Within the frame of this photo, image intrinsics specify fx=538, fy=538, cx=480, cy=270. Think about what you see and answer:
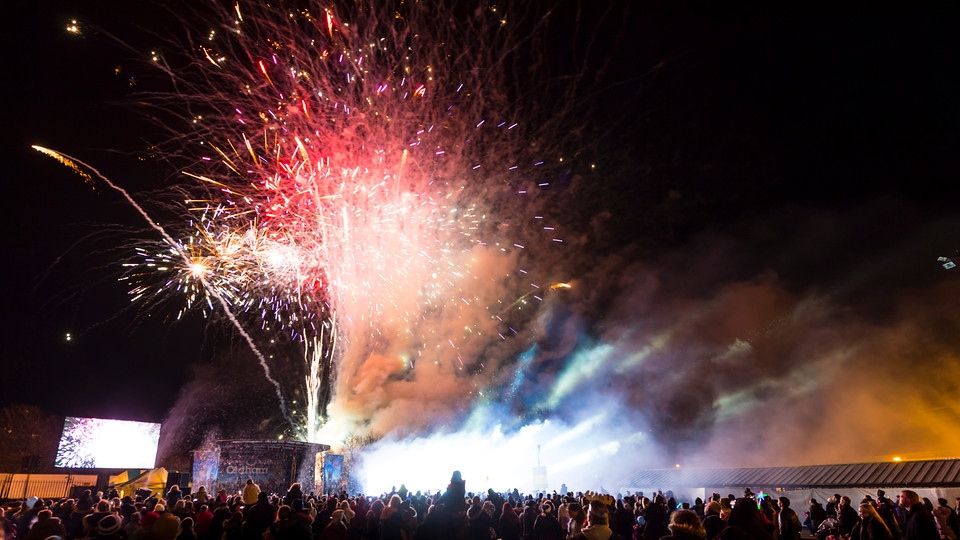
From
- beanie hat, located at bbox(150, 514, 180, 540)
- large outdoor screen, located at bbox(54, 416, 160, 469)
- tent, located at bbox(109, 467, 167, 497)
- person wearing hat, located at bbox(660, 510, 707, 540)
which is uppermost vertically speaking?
large outdoor screen, located at bbox(54, 416, 160, 469)

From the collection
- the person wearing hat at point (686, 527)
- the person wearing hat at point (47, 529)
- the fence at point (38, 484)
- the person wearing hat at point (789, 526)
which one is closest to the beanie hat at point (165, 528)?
the person wearing hat at point (47, 529)

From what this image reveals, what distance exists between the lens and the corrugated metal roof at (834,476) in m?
16.1

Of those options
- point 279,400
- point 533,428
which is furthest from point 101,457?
point 533,428

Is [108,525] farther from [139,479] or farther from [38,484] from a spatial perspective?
[139,479]

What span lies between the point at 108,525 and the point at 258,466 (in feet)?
56.8

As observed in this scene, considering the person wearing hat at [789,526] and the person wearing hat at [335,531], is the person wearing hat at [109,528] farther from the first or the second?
the person wearing hat at [789,526]

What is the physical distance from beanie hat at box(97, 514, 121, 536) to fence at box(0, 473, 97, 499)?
846 inches

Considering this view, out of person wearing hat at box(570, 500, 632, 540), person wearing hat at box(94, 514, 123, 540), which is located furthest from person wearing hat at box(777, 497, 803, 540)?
person wearing hat at box(94, 514, 123, 540)

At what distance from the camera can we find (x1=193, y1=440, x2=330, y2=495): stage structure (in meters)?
20.4

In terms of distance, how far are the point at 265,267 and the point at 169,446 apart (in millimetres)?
29505

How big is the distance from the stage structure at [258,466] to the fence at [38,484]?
582cm

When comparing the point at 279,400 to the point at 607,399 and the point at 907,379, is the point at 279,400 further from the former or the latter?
the point at 907,379

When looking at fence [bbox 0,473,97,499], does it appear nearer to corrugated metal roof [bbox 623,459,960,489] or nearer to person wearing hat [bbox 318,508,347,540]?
person wearing hat [bbox 318,508,347,540]

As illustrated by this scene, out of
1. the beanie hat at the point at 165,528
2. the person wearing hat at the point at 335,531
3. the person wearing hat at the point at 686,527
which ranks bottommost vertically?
the person wearing hat at the point at 335,531
